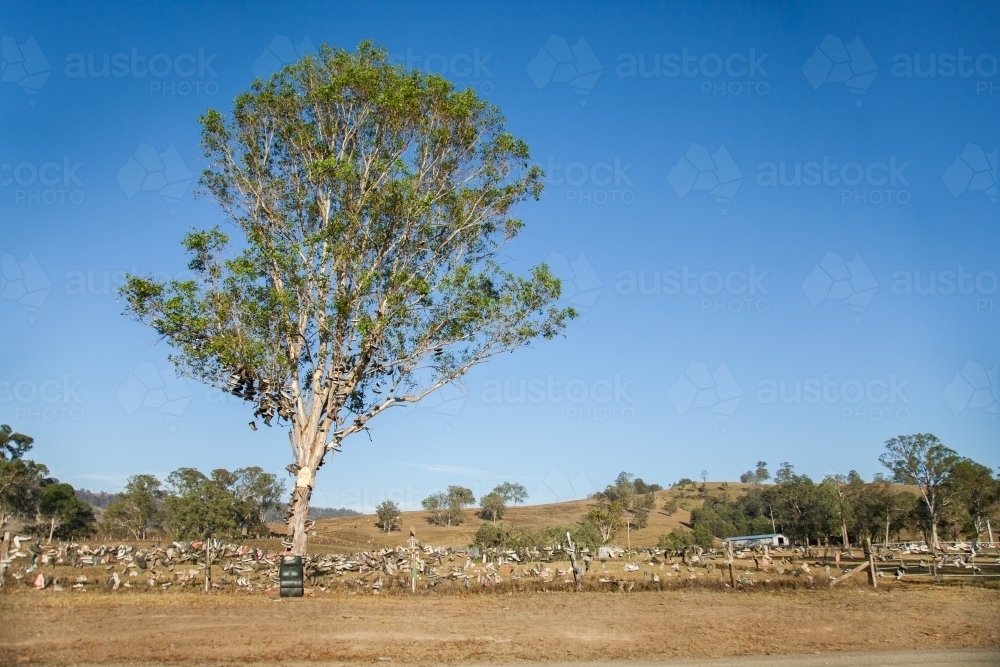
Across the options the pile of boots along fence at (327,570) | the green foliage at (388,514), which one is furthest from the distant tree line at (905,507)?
the green foliage at (388,514)

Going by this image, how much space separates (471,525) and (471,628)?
317ft

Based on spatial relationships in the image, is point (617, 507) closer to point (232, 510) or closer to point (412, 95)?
point (232, 510)

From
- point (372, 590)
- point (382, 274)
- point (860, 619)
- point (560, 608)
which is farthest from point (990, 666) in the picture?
point (382, 274)

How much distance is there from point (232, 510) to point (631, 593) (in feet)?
169

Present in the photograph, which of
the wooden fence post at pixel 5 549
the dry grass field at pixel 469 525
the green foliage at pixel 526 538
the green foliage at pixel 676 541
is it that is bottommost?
the dry grass field at pixel 469 525

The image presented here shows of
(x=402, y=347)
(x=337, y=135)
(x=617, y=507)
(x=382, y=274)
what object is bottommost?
(x=617, y=507)

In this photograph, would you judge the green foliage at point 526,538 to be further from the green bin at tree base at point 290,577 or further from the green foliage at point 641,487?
the green foliage at point 641,487

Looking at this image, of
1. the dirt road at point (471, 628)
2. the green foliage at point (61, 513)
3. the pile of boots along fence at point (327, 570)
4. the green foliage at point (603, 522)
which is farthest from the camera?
the green foliage at point (61, 513)

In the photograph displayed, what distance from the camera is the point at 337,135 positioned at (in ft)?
79.5

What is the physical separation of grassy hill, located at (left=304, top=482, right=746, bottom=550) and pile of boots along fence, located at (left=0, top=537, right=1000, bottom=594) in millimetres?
27262

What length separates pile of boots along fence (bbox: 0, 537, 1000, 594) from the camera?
71.4 feet

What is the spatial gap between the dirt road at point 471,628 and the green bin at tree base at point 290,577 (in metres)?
0.76

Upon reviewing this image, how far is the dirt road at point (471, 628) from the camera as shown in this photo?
1043cm

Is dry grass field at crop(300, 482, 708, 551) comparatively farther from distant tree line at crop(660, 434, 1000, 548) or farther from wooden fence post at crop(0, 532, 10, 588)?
wooden fence post at crop(0, 532, 10, 588)
